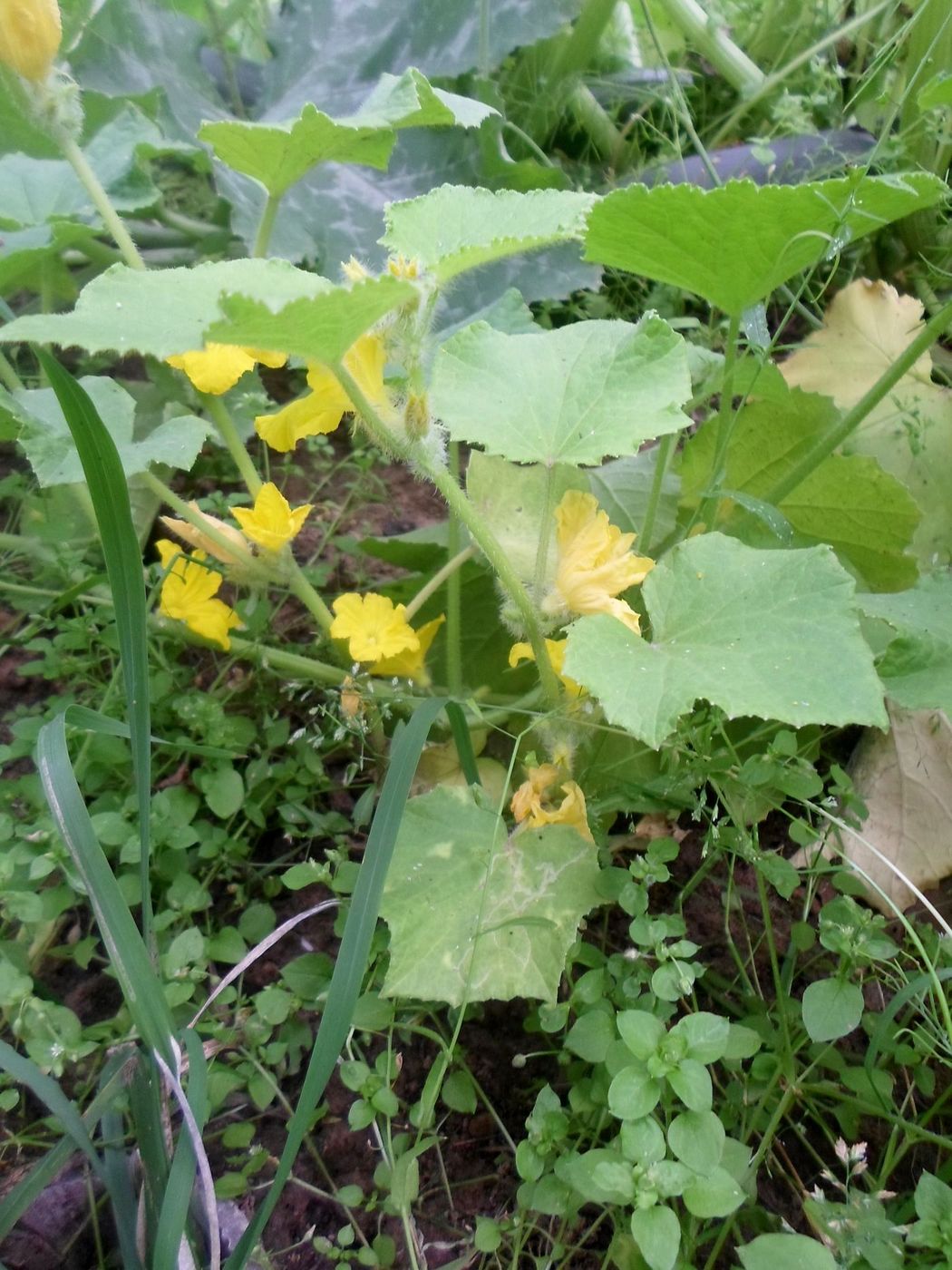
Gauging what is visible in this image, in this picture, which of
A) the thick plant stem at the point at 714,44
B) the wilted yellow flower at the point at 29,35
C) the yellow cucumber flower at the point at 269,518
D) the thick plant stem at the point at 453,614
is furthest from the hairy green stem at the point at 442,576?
the thick plant stem at the point at 714,44

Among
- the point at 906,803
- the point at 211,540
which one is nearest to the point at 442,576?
the point at 211,540

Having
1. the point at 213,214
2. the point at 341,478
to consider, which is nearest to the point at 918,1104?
the point at 341,478

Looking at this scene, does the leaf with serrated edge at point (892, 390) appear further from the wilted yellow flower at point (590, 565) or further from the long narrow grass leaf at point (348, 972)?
the long narrow grass leaf at point (348, 972)

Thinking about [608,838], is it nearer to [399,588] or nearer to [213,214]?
[399,588]

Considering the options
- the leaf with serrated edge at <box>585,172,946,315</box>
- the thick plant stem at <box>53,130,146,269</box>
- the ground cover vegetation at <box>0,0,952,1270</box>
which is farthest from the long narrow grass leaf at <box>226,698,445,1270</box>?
the thick plant stem at <box>53,130,146,269</box>

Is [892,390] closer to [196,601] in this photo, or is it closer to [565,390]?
[565,390]

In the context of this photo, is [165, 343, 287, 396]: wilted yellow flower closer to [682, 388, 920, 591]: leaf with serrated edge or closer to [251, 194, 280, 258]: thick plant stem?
[251, 194, 280, 258]: thick plant stem
